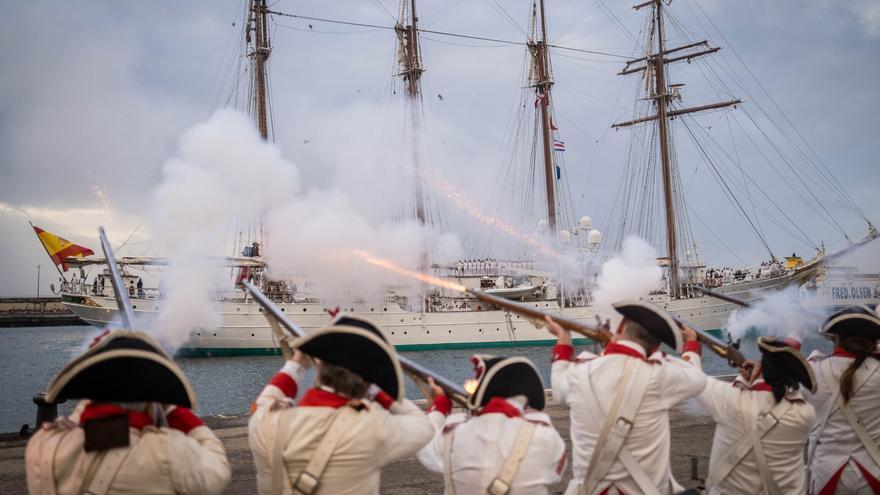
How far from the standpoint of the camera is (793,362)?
4.77 meters

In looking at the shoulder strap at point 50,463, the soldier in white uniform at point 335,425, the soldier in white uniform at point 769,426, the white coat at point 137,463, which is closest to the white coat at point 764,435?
the soldier in white uniform at point 769,426

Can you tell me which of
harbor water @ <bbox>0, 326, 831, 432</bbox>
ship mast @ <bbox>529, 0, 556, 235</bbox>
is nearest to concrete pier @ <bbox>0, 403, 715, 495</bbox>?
harbor water @ <bbox>0, 326, 831, 432</bbox>

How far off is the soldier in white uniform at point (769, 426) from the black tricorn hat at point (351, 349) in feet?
9.35

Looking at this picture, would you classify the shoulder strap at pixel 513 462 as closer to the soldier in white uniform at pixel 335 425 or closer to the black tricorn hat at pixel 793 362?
the soldier in white uniform at pixel 335 425

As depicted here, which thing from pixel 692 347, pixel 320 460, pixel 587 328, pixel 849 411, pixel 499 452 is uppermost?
pixel 587 328

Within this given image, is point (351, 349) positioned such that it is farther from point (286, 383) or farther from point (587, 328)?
point (587, 328)

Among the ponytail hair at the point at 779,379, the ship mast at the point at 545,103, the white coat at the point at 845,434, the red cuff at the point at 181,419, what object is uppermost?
the ship mast at the point at 545,103

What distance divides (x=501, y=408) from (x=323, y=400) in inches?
40.3

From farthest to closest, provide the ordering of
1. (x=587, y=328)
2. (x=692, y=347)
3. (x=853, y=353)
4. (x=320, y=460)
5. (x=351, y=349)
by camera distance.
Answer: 1. (x=853, y=353)
2. (x=587, y=328)
3. (x=692, y=347)
4. (x=351, y=349)
5. (x=320, y=460)

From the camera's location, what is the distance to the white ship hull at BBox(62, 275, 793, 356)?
41.0 m

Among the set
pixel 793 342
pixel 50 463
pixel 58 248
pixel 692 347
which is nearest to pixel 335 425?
pixel 50 463

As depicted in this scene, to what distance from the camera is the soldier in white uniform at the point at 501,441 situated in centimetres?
365

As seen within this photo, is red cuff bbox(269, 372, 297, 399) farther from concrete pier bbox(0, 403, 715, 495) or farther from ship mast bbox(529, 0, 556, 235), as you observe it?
ship mast bbox(529, 0, 556, 235)

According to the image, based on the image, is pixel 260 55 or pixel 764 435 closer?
pixel 764 435
